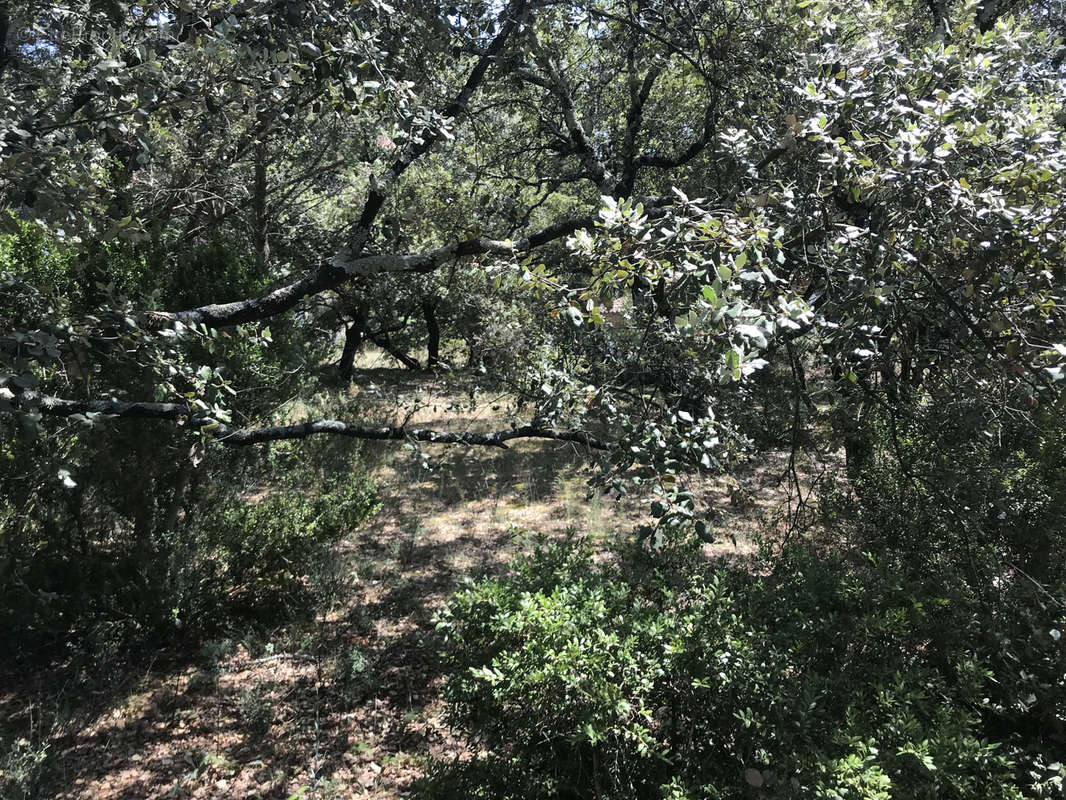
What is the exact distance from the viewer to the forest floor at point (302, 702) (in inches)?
124

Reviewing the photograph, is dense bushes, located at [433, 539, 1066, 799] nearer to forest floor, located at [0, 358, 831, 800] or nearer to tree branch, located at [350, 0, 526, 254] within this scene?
forest floor, located at [0, 358, 831, 800]

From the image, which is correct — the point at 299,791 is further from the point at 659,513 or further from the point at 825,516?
the point at 825,516

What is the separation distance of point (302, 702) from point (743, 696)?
277 centimetres

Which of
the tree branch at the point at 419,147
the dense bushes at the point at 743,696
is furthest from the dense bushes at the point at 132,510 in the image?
the dense bushes at the point at 743,696

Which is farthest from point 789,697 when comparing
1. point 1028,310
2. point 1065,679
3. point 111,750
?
point 111,750

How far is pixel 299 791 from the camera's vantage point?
121 inches

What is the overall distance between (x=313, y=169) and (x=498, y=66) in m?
4.75

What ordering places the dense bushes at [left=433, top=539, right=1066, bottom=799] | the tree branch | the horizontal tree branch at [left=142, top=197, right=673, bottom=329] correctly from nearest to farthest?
the dense bushes at [left=433, top=539, right=1066, bottom=799] < the horizontal tree branch at [left=142, top=197, right=673, bottom=329] < the tree branch

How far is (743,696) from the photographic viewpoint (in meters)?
2.32

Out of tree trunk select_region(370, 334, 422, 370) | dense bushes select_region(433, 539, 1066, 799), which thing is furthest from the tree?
tree trunk select_region(370, 334, 422, 370)

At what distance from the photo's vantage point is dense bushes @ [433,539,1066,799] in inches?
79.1

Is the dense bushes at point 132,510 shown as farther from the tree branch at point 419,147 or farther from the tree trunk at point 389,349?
the tree trunk at point 389,349

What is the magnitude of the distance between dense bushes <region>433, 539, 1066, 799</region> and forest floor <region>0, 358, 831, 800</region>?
0.58 m

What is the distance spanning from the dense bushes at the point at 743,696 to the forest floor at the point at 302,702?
58 centimetres
